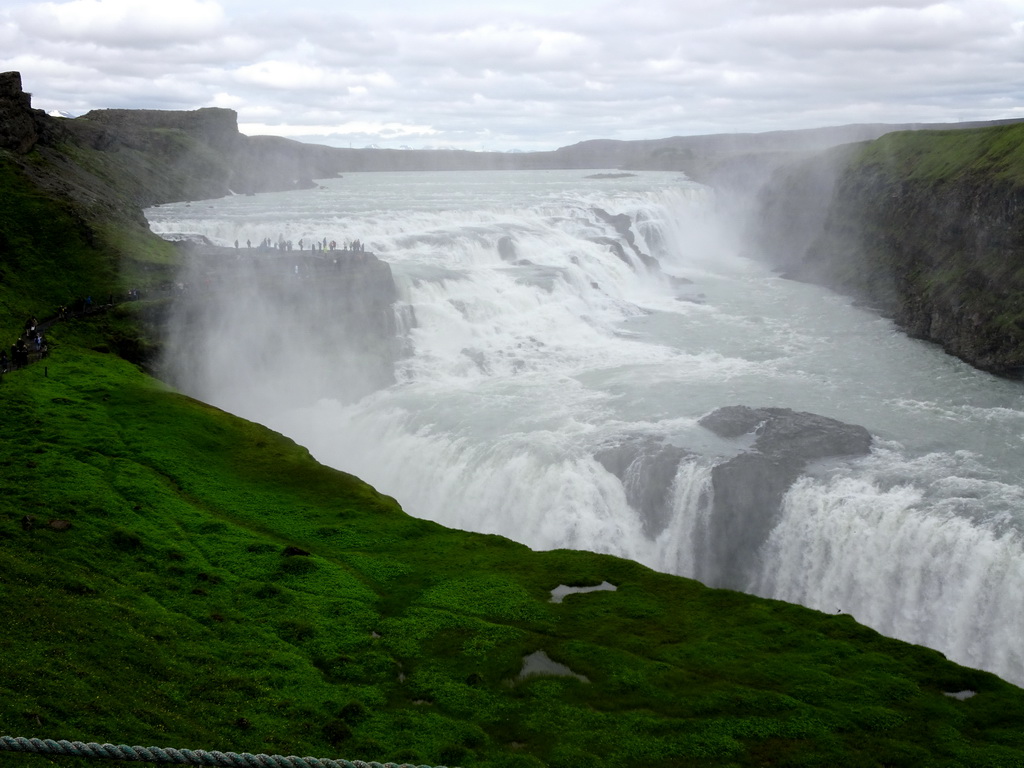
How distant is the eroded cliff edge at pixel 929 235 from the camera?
47.5 metres

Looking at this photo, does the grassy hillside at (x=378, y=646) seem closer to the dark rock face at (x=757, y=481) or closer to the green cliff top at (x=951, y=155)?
the dark rock face at (x=757, y=481)

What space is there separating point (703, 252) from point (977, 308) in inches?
1688

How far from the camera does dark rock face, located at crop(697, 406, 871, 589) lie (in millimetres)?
30109

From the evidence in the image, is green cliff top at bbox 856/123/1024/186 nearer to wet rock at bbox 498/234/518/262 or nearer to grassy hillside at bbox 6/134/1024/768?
wet rock at bbox 498/234/518/262

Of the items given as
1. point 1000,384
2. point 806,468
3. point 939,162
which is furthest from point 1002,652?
point 939,162

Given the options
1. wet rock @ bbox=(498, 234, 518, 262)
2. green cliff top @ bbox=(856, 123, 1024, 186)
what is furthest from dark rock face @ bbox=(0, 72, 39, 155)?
green cliff top @ bbox=(856, 123, 1024, 186)

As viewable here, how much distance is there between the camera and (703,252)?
3531 inches

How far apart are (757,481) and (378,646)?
53.8 ft

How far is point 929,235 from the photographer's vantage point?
57.8 metres

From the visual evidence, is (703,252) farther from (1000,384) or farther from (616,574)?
(616,574)

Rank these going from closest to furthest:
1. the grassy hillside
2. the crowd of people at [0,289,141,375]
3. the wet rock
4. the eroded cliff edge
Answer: the grassy hillside → the crowd of people at [0,289,141,375] → the eroded cliff edge → the wet rock

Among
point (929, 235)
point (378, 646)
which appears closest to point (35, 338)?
point (378, 646)

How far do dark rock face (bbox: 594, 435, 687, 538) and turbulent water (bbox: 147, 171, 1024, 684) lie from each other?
0.08m

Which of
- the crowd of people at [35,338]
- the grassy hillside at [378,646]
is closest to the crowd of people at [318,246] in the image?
the crowd of people at [35,338]
